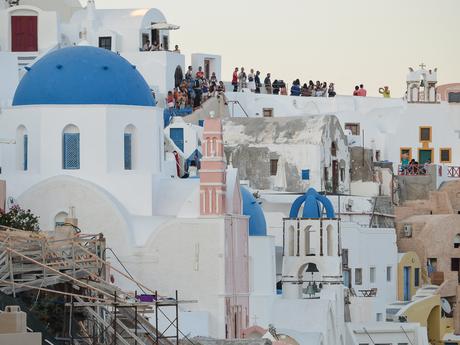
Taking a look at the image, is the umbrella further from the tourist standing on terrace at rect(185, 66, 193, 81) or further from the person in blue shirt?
the person in blue shirt

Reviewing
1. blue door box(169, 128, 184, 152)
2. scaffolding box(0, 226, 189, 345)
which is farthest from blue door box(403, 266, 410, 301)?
scaffolding box(0, 226, 189, 345)

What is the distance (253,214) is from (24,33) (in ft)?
47.7

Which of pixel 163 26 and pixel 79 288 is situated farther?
pixel 163 26

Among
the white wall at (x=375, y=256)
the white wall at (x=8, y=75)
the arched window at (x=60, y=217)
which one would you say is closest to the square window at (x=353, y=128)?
the white wall at (x=375, y=256)

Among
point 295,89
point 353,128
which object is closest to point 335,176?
point 353,128

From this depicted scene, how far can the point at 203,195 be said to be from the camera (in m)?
54.0

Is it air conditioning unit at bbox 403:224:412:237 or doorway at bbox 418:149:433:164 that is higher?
doorway at bbox 418:149:433:164

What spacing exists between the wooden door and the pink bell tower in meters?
16.4

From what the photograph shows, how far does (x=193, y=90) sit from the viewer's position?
73.6 meters

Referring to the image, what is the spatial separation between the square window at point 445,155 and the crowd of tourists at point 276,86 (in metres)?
4.44

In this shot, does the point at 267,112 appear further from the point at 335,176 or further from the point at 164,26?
the point at 164,26

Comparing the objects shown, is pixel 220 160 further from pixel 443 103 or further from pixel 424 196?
pixel 443 103

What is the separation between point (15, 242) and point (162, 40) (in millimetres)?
28529

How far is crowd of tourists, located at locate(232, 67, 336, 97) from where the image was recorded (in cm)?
8019
